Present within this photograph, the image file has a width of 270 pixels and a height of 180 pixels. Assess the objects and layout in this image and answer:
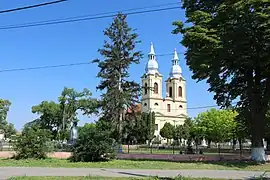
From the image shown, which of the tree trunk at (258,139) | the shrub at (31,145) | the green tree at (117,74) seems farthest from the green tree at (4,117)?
the tree trunk at (258,139)

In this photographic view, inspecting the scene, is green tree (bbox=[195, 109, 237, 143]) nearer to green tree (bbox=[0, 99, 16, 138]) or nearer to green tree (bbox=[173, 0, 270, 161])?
green tree (bbox=[0, 99, 16, 138])

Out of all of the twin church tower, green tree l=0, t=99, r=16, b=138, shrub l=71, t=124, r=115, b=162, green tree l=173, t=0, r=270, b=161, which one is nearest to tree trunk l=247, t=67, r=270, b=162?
green tree l=173, t=0, r=270, b=161

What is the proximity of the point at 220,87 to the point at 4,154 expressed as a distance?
A: 775 inches

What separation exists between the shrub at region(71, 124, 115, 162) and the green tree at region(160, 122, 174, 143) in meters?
91.6

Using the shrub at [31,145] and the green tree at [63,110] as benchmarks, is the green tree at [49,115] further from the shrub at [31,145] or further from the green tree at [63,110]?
the shrub at [31,145]

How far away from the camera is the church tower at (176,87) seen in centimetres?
13762

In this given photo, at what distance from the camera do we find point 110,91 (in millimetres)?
53062

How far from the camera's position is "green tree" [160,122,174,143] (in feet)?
394

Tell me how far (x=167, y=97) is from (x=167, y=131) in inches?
770

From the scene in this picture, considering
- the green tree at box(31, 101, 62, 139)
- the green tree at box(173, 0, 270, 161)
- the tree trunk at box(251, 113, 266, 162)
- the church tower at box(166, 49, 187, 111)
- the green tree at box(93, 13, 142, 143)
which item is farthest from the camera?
the church tower at box(166, 49, 187, 111)

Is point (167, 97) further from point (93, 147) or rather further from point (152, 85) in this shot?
point (93, 147)

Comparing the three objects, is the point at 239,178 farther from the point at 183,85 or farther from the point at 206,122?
the point at 183,85

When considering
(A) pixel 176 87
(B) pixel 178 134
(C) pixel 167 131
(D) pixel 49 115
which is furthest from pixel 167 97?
(D) pixel 49 115

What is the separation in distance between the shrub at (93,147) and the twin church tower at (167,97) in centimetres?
9736
